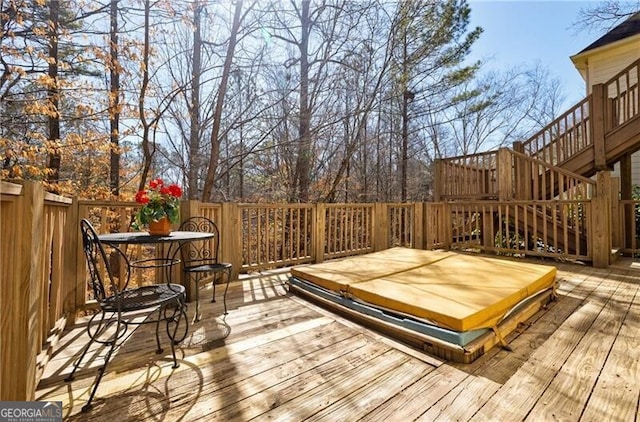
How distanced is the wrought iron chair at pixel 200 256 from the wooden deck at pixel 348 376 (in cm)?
45

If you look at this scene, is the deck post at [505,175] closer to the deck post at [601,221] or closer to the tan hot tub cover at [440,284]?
the deck post at [601,221]

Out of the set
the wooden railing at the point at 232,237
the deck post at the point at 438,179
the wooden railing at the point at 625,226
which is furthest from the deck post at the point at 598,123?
the deck post at the point at 438,179

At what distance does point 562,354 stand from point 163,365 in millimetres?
2552

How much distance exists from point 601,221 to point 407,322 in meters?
4.28

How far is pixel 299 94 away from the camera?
23.2 feet

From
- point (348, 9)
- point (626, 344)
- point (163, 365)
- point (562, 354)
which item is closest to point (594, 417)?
point (562, 354)

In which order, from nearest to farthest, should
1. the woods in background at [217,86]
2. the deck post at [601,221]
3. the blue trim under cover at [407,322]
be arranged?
the blue trim under cover at [407,322], the deck post at [601,221], the woods in background at [217,86]

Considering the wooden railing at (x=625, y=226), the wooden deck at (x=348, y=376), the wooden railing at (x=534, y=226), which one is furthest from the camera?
the wooden railing at (x=625, y=226)

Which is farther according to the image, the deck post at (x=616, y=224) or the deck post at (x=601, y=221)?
the deck post at (x=616, y=224)

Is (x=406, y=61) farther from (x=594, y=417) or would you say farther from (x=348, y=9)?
(x=594, y=417)

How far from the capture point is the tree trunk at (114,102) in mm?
5605

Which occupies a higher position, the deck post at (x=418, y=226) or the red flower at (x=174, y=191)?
the red flower at (x=174, y=191)

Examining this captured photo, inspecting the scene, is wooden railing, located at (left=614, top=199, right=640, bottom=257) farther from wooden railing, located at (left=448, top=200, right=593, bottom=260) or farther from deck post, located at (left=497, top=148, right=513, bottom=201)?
deck post, located at (left=497, top=148, right=513, bottom=201)

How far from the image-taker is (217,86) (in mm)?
6547
